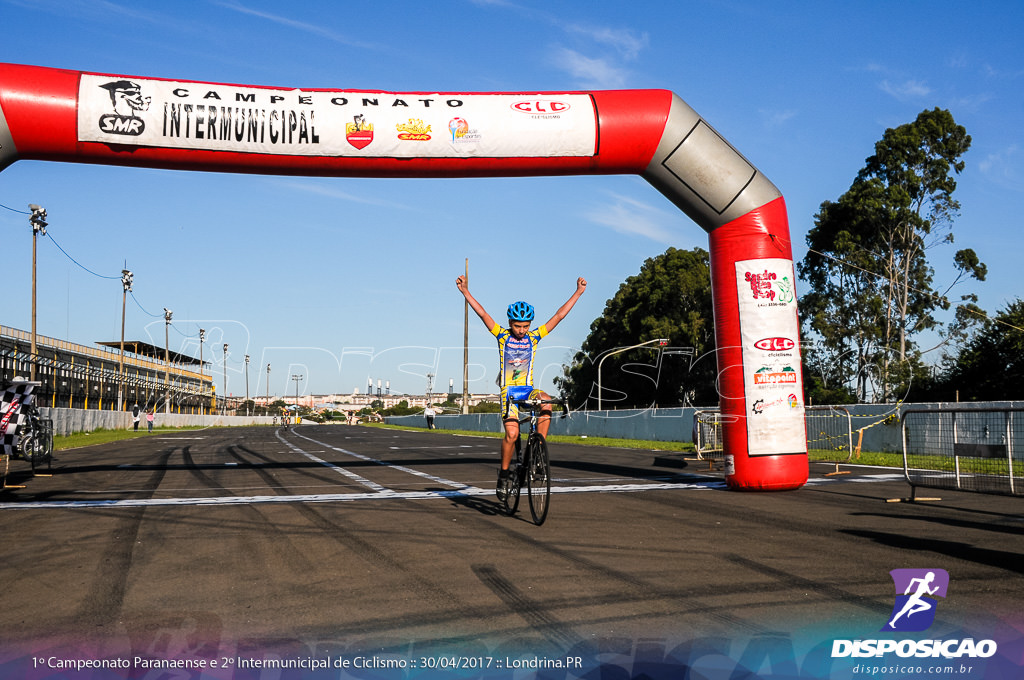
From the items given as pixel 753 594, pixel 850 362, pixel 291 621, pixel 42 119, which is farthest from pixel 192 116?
pixel 850 362

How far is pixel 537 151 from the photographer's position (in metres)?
11.0

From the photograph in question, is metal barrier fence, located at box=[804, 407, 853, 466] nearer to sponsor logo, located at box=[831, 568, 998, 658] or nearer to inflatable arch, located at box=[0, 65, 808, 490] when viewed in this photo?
inflatable arch, located at box=[0, 65, 808, 490]

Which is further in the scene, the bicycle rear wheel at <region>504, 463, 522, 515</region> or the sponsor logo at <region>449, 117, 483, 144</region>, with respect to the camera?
the sponsor logo at <region>449, 117, 483, 144</region>

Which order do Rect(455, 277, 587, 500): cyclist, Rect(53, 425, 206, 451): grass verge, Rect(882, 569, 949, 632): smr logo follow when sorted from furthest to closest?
Rect(53, 425, 206, 451): grass verge, Rect(455, 277, 587, 500): cyclist, Rect(882, 569, 949, 632): smr logo

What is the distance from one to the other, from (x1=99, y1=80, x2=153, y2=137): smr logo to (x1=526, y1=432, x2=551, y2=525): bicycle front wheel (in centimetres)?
665

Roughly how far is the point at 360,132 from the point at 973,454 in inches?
319

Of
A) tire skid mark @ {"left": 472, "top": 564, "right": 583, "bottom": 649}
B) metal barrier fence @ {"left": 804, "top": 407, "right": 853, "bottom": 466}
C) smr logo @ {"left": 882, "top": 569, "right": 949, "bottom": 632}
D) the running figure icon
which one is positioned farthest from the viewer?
metal barrier fence @ {"left": 804, "top": 407, "right": 853, "bottom": 466}

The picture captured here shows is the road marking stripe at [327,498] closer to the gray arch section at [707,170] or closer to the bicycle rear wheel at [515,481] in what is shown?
the bicycle rear wheel at [515,481]

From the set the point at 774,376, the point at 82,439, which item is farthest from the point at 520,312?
the point at 82,439

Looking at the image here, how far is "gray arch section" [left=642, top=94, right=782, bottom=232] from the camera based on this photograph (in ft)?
35.3

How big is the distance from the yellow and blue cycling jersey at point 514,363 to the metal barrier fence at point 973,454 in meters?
3.98

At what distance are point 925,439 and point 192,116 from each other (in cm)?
1018

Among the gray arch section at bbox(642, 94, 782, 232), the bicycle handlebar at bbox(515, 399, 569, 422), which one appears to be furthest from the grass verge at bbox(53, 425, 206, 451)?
the bicycle handlebar at bbox(515, 399, 569, 422)

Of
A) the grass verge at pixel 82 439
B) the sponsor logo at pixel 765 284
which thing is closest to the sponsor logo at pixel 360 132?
the sponsor logo at pixel 765 284
